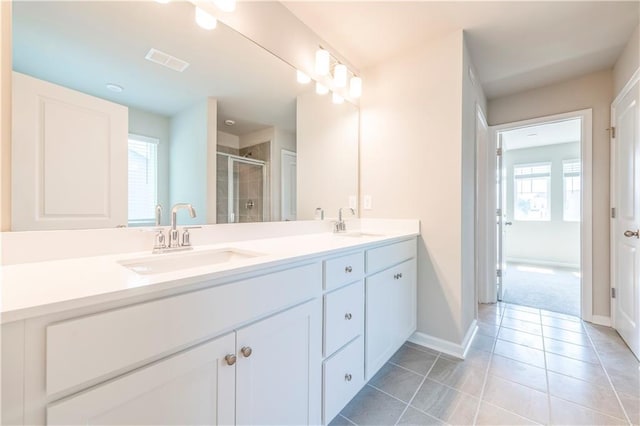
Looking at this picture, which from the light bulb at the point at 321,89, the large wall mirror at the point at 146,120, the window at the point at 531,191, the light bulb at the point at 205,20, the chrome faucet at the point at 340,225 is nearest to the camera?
the large wall mirror at the point at 146,120

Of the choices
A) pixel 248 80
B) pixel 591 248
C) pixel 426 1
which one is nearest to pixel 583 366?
pixel 591 248

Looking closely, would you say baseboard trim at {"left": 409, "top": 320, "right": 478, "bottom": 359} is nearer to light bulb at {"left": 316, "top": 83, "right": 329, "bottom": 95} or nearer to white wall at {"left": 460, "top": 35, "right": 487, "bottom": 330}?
white wall at {"left": 460, "top": 35, "right": 487, "bottom": 330}

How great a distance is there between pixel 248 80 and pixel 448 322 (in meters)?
2.12

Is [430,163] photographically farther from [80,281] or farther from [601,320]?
[601,320]

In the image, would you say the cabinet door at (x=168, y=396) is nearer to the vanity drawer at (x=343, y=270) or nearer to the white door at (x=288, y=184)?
the vanity drawer at (x=343, y=270)

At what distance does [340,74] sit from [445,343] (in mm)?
2167

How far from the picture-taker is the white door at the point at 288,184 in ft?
5.75

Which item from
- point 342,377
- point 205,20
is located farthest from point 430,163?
point 205,20

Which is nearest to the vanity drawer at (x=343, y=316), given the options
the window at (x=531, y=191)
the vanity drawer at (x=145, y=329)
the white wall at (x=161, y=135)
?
the vanity drawer at (x=145, y=329)

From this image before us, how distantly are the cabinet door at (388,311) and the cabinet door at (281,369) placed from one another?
44 centimetres

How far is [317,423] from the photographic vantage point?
1106 mm

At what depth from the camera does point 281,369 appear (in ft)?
3.14

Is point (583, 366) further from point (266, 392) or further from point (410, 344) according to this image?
point (266, 392)

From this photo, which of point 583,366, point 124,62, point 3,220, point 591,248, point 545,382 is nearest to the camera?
point 3,220
